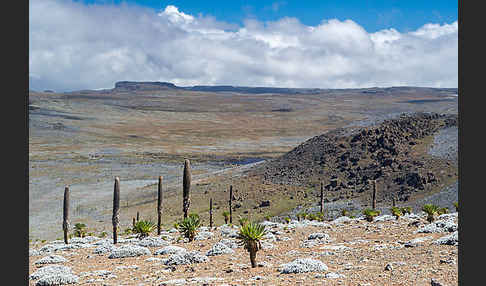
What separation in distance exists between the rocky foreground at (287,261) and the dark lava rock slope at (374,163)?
26.5 m

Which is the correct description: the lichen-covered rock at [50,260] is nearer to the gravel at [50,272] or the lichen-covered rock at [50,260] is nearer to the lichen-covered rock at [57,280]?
the gravel at [50,272]

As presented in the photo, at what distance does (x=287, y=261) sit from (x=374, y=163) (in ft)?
138

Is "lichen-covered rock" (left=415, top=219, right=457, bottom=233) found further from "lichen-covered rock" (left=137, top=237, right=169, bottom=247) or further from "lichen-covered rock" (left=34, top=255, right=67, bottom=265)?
"lichen-covered rock" (left=34, top=255, right=67, bottom=265)

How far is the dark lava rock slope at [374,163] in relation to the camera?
160ft

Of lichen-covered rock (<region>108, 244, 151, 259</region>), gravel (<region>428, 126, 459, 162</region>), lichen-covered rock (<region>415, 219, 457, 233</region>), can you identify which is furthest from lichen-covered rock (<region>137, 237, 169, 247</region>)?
gravel (<region>428, 126, 459, 162</region>)

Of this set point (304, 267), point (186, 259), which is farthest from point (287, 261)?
point (186, 259)

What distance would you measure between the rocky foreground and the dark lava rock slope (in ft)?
87.1

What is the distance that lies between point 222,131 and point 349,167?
118 meters

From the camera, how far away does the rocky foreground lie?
12.6 meters

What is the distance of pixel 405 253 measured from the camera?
50.1 ft

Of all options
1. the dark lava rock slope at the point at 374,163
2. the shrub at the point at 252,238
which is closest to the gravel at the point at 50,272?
the shrub at the point at 252,238

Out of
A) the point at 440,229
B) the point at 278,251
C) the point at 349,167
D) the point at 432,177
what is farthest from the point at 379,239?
the point at 349,167

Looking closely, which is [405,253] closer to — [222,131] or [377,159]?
[377,159]

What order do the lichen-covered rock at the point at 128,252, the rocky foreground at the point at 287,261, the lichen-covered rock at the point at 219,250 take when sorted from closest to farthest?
1. the rocky foreground at the point at 287,261
2. the lichen-covered rock at the point at 219,250
3. the lichen-covered rock at the point at 128,252
